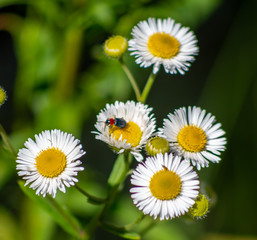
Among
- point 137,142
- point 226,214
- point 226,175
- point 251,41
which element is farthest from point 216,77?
point 137,142

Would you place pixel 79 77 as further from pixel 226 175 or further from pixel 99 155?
pixel 226 175

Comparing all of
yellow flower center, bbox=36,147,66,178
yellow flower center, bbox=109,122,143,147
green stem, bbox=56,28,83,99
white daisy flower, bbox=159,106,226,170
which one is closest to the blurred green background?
green stem, bbox=56,28,83,99

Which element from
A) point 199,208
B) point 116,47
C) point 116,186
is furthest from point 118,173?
point 116,47

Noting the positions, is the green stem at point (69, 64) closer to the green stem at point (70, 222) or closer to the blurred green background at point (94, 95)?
the blurred green background at point (94, 95)

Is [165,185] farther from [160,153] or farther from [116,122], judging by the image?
[116,122]

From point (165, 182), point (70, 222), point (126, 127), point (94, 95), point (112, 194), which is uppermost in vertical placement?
point (94, 95)

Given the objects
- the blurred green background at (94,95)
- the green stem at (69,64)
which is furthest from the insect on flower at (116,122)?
the green stem at (69,64)

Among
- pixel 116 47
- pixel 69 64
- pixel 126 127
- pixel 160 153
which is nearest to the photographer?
pixel 160 153
